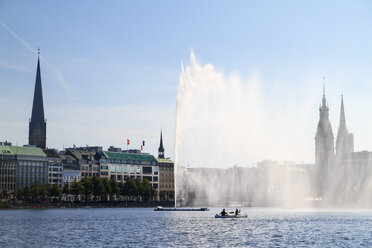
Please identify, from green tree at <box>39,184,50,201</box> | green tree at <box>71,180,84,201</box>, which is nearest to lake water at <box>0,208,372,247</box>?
green tree at <box>39,184,50,201</box>

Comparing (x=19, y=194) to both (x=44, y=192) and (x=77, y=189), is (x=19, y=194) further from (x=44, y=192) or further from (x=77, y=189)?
(x=77, y=189)

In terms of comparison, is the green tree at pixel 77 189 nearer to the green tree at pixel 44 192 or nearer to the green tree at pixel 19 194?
the green tree at pixel 44 192

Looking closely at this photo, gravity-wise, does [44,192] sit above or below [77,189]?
below

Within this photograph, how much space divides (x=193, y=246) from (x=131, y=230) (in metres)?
23.7

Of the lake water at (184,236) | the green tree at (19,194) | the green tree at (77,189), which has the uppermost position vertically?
the green tree at (77,189)

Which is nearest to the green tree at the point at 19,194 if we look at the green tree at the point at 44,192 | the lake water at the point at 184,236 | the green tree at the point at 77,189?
the green tree at the point at 44,192

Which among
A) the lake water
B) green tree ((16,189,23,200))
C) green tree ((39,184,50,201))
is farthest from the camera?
green tree ((16,189,23,200))

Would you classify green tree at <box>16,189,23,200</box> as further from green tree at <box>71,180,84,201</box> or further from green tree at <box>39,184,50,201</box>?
green tree at <box>71,180,84,201</box>

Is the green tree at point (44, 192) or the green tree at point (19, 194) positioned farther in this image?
the green tree at point (19, 194)

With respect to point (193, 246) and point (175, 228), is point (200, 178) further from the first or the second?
point (193, 246)

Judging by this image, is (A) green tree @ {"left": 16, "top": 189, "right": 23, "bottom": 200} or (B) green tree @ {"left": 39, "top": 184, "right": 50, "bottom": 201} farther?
(A) green tree @ {"left": 16, "top": 189, "right": 23, "bottom": 200}

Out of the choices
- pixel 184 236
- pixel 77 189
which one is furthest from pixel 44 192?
pixel 184 236

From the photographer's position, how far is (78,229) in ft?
303

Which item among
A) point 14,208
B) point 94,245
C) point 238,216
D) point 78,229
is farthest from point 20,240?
point 14,208
